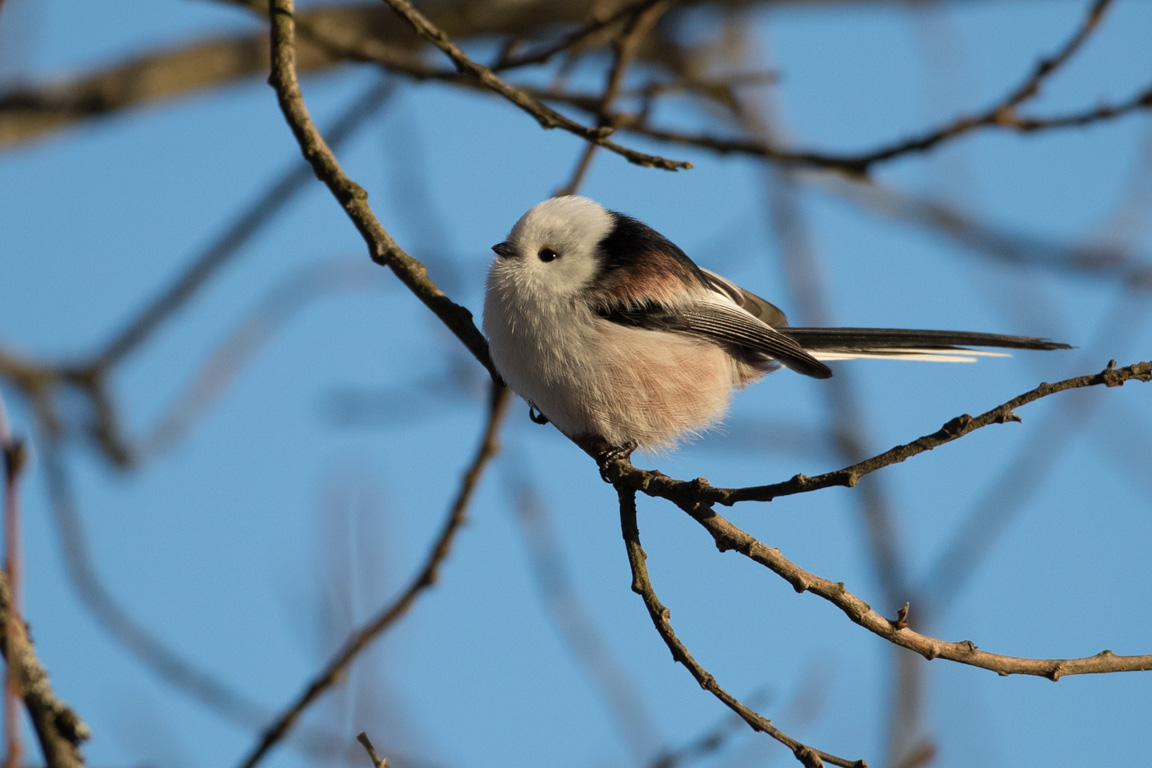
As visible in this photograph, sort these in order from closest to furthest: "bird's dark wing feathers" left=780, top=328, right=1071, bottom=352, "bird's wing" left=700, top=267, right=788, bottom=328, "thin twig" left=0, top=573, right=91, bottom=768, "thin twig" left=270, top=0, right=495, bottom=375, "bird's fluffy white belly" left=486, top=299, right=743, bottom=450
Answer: "thin twig" left=0, top=573, right=91, bottom=768 → "thin twig" left=270, top=0, right=495, bottom=375 → "bird's fluffy white belly" left=486, top=299, right=743, bottom=450 → "bird's dark wing feathers" left=780, top=328, right=1071, bottom=352 → "bird's wing" left=700, top=267, right=788, bottom=328

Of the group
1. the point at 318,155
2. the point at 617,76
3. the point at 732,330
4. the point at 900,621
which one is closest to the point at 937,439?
the point at 900,621

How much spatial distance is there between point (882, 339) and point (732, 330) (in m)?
0.53

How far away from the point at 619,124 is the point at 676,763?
185 cm

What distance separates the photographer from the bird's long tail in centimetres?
311

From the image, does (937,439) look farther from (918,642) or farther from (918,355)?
(918,355)

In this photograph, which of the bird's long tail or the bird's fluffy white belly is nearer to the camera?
the bird's fluffy white belly

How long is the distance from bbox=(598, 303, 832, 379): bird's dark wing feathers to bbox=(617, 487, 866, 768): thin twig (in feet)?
2.28

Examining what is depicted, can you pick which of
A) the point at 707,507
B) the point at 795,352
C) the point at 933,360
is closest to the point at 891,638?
the point at 707,507

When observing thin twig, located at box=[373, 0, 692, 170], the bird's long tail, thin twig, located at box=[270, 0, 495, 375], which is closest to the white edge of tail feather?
the bird's long tail

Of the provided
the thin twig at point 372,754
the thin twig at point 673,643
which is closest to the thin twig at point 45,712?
the thin twig at point 372,754

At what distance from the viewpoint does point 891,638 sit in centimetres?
202

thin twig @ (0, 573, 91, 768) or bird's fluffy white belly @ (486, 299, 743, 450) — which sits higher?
bird's fluffy white belly @ (486, 299, 743, 450)

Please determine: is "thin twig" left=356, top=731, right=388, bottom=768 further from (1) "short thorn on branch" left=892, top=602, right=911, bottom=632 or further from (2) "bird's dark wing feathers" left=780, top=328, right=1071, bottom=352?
(2) "bird's dark wing feathers" left=780, top=328, right=1071, bottom=352

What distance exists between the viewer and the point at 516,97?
2414 mm
